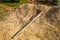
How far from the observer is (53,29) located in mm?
7527

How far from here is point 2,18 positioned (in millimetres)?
8250

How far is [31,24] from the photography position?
775 cm

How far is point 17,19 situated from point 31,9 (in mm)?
860

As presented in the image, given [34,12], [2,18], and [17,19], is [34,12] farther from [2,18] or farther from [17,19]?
[2,18]

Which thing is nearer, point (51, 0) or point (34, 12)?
point (34, 12)

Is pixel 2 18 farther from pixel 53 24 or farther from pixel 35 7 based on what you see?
pixel 53 24

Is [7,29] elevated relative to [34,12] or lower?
lower

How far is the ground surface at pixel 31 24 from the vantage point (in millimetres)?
7383

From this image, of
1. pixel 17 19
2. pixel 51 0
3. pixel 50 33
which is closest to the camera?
pixel 50 33

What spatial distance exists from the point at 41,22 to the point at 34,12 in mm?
653

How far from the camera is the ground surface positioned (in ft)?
24.2

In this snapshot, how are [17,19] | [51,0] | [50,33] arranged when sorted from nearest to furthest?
[50,33]
[17,19]
[51,0]

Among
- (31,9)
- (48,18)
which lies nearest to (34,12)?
(31,9)

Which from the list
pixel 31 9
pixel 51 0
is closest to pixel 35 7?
pixel 31 9
